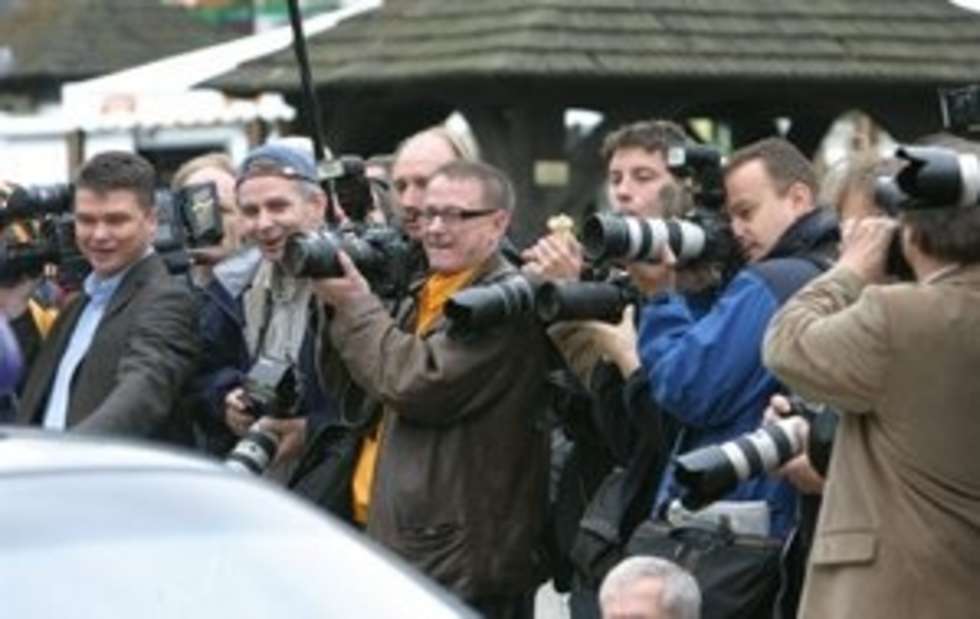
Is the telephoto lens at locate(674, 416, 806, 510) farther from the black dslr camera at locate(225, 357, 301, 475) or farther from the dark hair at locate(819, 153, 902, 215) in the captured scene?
the black dslr camera at locate(225, 357, 301, 475)

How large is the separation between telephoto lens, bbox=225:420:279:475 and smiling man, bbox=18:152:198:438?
23 cm

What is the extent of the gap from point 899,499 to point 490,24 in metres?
8.46

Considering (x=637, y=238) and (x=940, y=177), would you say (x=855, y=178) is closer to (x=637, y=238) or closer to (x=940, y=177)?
(x=637, y=238)

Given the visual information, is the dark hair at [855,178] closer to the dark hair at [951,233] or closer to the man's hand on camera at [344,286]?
the dark hair at [951,233]

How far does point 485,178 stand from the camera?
8.02m

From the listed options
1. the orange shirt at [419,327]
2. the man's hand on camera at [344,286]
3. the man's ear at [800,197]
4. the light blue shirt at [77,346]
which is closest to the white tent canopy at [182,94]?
the light blue shirt at [77,346]

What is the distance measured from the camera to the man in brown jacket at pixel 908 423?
6.30 m

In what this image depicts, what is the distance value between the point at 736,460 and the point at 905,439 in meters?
0.47

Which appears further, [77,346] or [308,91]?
[308,91]

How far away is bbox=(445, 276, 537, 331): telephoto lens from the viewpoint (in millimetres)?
7441

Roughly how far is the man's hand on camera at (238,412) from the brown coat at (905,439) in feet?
7.68

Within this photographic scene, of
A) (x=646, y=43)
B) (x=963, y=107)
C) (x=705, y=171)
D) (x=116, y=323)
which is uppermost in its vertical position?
(x=646, y=43)

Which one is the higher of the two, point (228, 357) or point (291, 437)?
point (228, 357)

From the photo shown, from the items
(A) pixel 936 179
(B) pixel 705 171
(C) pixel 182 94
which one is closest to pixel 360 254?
(B) pixel 705 171
